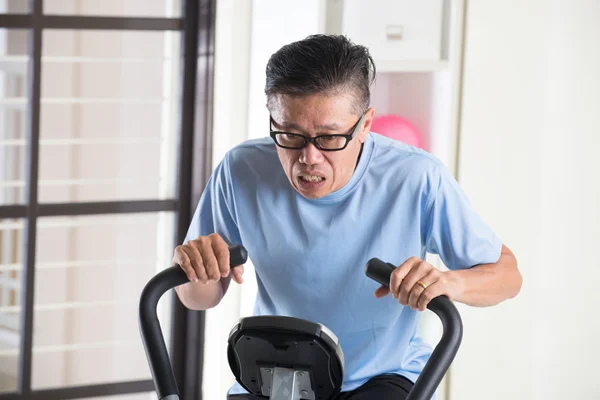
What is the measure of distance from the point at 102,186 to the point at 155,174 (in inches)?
10.4

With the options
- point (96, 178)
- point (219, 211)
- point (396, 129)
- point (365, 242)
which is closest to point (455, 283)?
point (365, 242)

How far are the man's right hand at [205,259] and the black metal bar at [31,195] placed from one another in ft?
5.47

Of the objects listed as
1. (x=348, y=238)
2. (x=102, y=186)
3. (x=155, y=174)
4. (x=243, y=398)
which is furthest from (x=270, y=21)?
(x=243, y=398)

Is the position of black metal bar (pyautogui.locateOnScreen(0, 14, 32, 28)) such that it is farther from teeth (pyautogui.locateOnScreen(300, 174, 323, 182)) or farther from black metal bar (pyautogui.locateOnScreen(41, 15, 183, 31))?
teeth (pyautogui.locateOnScreen(300, 174, 323, 182))

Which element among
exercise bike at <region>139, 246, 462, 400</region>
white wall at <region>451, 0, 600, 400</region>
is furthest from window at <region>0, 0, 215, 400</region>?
exercise bike at <region>139, 246, 462, 400</region>

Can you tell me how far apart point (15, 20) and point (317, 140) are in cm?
177

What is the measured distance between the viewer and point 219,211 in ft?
5.94

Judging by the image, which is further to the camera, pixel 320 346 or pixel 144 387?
pixel 144 387

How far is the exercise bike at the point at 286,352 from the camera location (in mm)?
1281

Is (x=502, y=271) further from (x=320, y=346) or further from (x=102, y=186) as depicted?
(x=102, y=186)

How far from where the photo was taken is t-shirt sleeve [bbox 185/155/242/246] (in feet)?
5.92

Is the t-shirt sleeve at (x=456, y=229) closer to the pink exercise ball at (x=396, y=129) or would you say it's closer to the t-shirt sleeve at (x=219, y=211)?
the t-shirt sleeve at (x=219, y=211)

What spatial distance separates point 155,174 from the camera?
138 inches

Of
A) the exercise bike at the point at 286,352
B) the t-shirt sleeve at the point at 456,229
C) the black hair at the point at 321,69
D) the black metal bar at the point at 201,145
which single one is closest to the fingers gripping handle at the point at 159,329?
the exercise bike at the point at 286,352
